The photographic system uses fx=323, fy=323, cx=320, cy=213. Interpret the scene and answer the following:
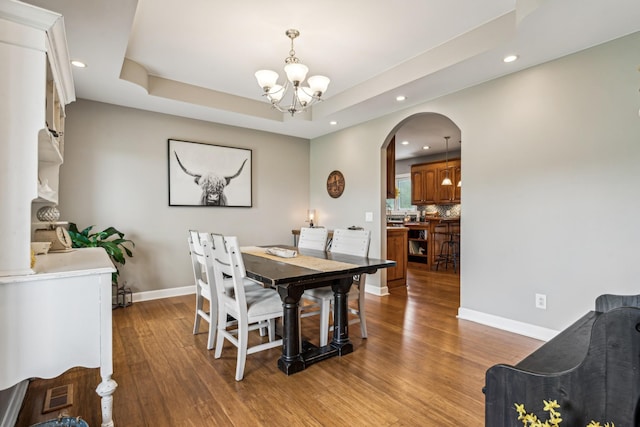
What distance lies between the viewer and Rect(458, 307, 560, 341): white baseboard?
2.87 m

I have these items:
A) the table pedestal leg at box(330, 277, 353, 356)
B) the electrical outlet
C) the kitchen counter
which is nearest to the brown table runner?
the table pedestal leg at box(330, 277, 353, 356)

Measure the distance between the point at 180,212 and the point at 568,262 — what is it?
4381 millimetres

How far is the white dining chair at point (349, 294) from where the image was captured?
259 centimetres

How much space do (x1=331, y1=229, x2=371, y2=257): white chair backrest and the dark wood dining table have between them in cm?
17

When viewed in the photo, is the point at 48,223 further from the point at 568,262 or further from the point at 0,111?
the point at 568,262

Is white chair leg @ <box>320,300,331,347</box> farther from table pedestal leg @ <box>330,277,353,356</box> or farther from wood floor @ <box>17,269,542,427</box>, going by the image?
wood floor @ <box>17,269,542,427</box>

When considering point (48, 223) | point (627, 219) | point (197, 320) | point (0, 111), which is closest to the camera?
point (0, 111)

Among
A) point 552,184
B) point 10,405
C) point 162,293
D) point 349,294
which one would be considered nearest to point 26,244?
point 10,405

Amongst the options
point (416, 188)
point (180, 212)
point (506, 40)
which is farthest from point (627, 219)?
point (416, 188)

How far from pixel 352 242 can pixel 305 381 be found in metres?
1.33

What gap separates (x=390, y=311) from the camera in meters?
3.73

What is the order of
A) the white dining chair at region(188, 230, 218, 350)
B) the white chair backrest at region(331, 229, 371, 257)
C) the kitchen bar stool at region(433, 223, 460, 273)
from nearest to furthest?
the white dining chair at region(188, 230, 218, 350) → the white chair backrest at region(331, 229, 371, 257) → the kitchen bar stool at region(433, 223, 460, 273)

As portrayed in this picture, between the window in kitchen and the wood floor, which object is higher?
the window in kitchen

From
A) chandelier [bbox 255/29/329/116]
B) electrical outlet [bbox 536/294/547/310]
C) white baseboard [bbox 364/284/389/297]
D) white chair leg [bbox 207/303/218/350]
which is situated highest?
chandelier [bbox 255/29/329/116]
